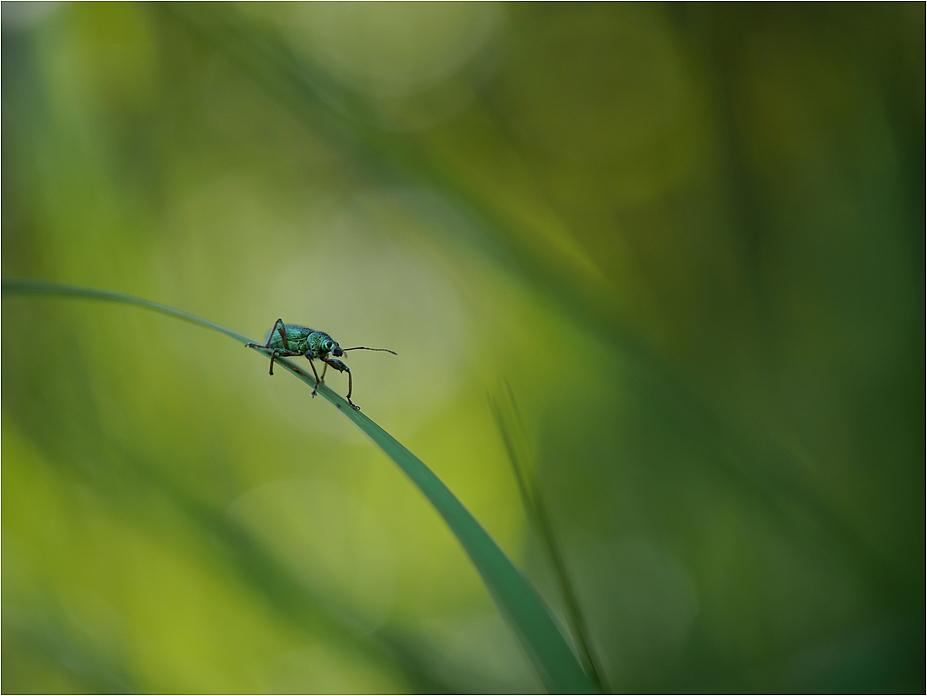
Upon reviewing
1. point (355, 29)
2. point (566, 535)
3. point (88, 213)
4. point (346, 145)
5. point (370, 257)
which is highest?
point (355, 29)

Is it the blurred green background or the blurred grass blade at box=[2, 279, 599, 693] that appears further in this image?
the blurred green background

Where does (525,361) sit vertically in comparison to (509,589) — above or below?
above

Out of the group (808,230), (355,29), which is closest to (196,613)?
(808,230)

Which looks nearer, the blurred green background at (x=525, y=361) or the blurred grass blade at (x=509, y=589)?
the blurred grass blade at (x=509, y=589)

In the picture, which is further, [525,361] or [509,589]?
[525,361]

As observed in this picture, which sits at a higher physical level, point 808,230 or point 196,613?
point 808,230

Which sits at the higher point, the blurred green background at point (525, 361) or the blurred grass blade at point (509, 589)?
the blurred green background at point (525, 361)

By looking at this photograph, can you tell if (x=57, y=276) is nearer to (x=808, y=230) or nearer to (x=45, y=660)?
(x=45, y=660)

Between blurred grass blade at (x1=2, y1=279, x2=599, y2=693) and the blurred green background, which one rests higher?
the blurred green background
